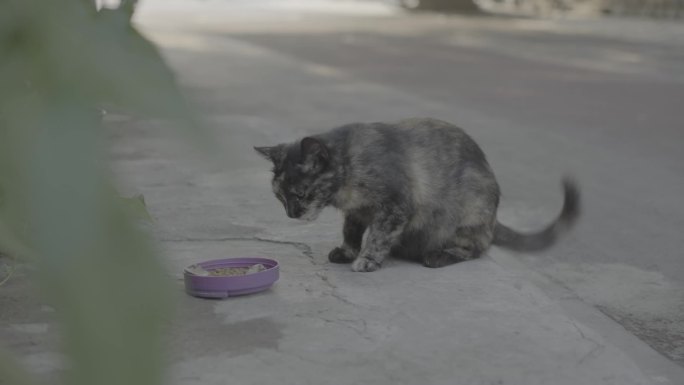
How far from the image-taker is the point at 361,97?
1106 cm


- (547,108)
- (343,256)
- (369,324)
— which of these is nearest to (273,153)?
(343,256)

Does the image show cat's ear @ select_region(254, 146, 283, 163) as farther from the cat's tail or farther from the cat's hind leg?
the cat's tail

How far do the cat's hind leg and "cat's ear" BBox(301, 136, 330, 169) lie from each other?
2.04 feet

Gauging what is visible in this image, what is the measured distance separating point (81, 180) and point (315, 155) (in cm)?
364

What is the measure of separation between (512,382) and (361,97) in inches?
330

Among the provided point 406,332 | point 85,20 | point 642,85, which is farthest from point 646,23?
point 85,20

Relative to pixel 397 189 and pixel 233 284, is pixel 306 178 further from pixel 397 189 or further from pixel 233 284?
pixel 233 284

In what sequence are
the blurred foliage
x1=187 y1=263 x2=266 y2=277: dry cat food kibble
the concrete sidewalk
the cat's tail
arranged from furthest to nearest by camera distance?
the cat's tail → x1=187 y1=263 x2=266 y2=277: dry cat food kibble → the concrete sidewalk → the blurred foliage

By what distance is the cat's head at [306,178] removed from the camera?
407 cm

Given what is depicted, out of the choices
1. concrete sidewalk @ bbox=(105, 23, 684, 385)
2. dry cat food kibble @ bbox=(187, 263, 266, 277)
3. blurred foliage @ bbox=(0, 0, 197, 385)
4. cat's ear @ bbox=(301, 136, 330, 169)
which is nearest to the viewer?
blurred foliage @ bbox=(0, 0, 197, 385)

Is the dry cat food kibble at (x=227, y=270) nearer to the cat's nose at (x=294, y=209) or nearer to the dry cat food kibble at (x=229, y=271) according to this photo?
the dry cat food kibble at (x=229, y=271)

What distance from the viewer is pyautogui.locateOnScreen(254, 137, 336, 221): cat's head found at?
4074 millimetres

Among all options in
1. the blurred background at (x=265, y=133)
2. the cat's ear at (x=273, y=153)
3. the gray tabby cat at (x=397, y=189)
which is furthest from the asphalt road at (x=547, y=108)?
the gray tabby cat at (x=397, y=189)

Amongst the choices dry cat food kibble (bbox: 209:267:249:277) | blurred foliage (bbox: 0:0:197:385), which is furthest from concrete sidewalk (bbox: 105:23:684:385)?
blurred foliage (bbox: 0:0:197:385)
